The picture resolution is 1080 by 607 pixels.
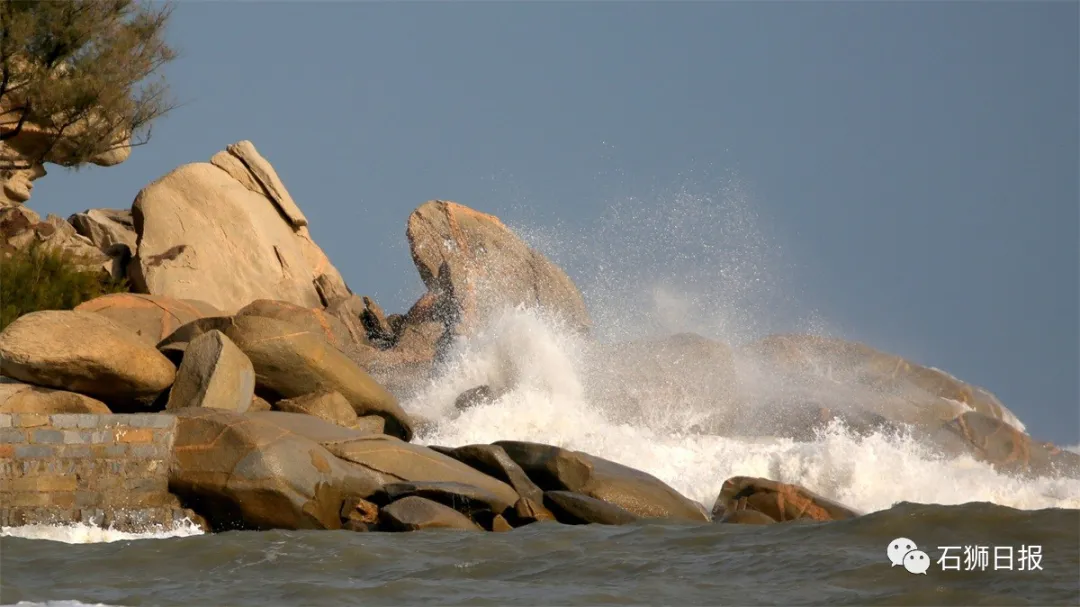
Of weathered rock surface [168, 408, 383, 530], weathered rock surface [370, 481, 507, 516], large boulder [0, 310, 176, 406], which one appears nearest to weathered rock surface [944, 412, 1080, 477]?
weathered rock surface [370, 481, 507, 516]

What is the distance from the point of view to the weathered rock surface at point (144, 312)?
17000 millimetres

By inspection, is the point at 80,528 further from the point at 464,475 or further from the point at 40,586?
the point at 464,475

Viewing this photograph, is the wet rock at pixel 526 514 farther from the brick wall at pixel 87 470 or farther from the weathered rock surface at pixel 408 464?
the brick wall at pixel 87 470

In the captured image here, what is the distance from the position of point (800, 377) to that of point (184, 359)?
1129 centimetres

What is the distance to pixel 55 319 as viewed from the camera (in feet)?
42.3

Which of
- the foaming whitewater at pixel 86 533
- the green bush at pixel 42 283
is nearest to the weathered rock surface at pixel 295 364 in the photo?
the foaming whitewater at pixel 86 533

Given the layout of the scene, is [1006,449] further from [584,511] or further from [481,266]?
[584,511]

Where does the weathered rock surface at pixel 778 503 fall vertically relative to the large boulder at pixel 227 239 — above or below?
below

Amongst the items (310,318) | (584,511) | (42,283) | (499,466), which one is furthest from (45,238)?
(584,511)

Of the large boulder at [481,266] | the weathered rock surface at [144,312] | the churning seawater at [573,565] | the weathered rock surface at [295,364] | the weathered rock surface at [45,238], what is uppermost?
the large boulder at [481,266]

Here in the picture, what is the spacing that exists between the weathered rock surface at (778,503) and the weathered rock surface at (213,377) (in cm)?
464

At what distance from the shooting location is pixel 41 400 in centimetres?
1254

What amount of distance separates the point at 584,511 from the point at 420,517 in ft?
5.19

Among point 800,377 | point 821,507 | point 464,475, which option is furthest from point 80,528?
point 800,377
